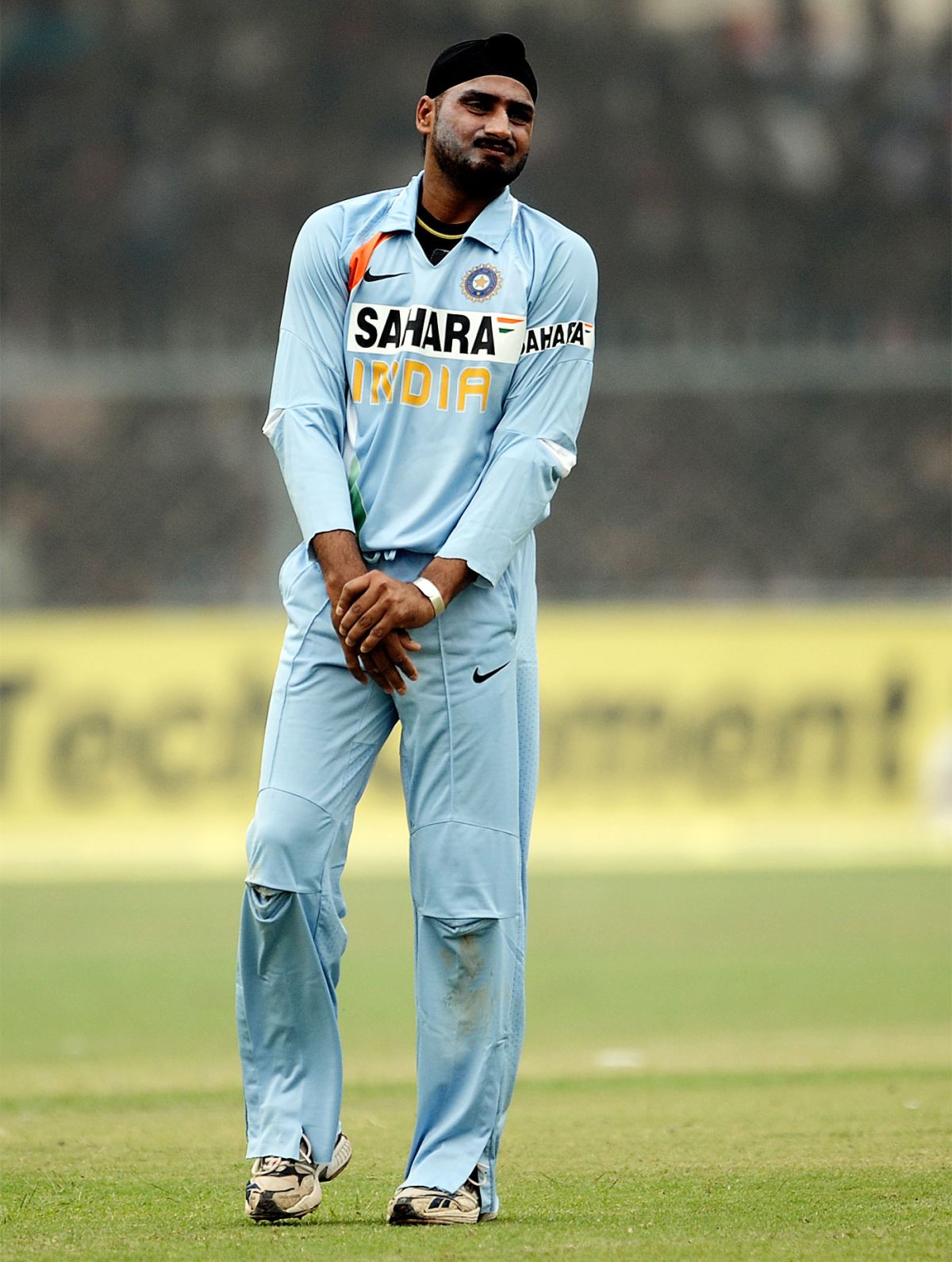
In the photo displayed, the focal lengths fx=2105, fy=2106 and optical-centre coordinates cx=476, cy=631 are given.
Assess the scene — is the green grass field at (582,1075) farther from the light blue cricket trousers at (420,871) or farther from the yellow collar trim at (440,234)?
the yellow collar trim at (440,234)

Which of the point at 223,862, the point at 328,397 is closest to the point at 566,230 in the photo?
the point at 328,397

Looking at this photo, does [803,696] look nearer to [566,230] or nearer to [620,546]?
[620,546]

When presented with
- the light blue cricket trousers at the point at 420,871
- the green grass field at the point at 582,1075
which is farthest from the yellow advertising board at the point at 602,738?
the light blue cricket trousers at the point at 420,871

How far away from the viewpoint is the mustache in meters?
4.04

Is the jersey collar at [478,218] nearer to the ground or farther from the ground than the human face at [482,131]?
nearer to the ground

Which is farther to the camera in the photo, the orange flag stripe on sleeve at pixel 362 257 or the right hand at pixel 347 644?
the orange flag stripe on sleeve at pixel 362 257

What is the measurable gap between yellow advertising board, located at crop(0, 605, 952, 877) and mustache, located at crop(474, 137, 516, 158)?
9.81 m

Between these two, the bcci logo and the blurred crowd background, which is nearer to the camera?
the bcci logo

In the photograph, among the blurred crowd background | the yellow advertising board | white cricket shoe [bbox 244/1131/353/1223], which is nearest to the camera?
white cricket shoe [bbox 244/1131/353/1223]

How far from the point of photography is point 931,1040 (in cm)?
703

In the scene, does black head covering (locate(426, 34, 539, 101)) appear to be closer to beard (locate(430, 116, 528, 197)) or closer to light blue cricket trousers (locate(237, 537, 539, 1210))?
beard (locate(430, 116, 528, 197))

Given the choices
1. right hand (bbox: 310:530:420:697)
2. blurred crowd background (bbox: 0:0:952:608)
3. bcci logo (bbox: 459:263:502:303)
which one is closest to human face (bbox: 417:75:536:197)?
bcci logo (bbox: 459:263:502:303)

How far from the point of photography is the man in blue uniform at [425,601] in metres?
3.94

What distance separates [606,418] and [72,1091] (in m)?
12.6
